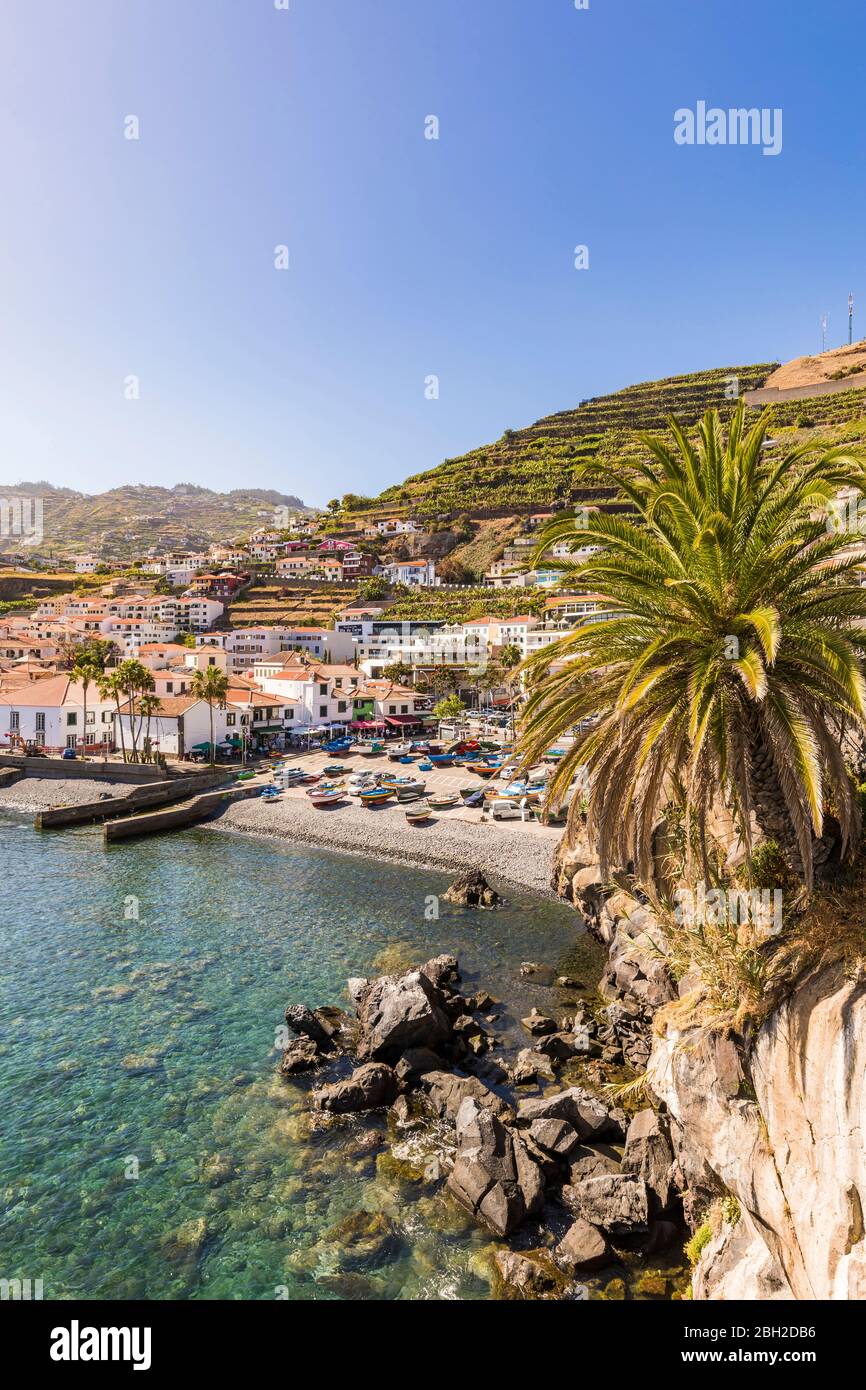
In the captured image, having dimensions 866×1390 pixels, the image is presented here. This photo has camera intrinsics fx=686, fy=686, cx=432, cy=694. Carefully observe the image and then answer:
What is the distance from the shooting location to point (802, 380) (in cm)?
15450

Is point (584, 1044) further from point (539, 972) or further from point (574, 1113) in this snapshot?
point (539, 972)

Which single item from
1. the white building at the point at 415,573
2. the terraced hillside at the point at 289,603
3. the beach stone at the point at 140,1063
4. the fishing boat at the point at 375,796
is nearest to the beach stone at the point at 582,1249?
the beach stone at the point at 140,1063

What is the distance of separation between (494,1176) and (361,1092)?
183 inches

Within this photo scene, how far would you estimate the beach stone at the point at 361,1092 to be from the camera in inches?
699

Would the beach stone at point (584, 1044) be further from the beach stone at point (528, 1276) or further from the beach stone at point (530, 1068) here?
the beach stone at point (528, 1276)

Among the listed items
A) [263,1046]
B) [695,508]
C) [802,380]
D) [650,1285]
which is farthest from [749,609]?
[802,380]

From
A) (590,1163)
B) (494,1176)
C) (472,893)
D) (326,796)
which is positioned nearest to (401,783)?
(326,796)

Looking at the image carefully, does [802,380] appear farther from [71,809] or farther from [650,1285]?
[650,1285]

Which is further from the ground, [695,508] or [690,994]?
[695,508]

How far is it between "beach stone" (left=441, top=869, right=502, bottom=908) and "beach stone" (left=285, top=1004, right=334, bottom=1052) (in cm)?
1228

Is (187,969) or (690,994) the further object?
(187,969)

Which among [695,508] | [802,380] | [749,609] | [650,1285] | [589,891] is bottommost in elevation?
[650,1285]
